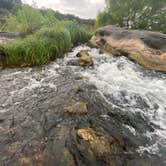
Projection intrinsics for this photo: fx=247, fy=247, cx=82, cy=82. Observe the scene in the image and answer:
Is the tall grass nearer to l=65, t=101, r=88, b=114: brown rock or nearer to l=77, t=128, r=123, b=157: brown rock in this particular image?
l=65, t=101, r=88, b=114: brown rock

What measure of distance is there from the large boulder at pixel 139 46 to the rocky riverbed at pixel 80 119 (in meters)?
2.73

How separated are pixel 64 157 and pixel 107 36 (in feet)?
46.7

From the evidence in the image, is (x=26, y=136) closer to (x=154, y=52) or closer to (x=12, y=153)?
(x=12, y=153)

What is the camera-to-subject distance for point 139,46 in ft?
46.4

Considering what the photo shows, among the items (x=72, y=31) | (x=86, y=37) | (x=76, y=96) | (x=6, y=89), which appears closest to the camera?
(x=76, y=96)

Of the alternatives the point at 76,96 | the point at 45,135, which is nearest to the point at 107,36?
the point at 76,96

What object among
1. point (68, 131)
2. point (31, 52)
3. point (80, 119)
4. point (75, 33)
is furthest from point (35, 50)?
point (75, 33)

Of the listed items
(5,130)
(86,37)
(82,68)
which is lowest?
(86,37)

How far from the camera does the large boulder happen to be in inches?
516

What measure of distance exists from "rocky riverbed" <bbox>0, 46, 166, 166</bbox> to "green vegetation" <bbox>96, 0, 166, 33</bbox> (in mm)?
13548

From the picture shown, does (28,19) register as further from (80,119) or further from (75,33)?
(80,119)

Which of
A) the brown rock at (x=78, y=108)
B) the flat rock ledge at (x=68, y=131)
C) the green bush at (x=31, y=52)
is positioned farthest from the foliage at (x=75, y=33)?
the brown rock at (x=78, y=108)

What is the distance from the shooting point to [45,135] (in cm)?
557

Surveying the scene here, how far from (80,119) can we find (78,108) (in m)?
0.56
